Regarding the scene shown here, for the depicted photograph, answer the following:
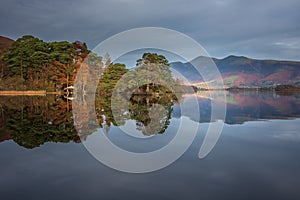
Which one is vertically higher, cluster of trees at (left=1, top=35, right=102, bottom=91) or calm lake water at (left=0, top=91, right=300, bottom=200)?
cluster of trees at (left=1, top=35, right=102, bottom=91)

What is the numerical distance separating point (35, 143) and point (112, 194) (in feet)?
12.9

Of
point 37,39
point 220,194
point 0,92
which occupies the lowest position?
point 220,194

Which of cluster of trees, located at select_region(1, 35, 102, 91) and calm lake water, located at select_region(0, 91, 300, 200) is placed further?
cluster of trees, located at select_region(1, 35, 102, 91)

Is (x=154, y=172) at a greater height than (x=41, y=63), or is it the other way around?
(x=41, y=63)

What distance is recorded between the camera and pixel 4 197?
3.41 metres

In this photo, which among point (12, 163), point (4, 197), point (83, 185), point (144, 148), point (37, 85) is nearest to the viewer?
point (4, 197)

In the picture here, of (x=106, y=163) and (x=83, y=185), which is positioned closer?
(x=83, y=185)

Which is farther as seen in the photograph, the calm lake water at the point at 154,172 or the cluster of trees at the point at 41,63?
the cluster of trees at the point at 41,63

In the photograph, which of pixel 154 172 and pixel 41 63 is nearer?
pixel 154 172

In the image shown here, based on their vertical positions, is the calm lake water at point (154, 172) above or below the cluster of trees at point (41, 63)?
below

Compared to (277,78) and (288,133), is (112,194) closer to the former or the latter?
(288,133)

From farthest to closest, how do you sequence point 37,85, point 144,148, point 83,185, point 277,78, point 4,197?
point 277,78 < point 37,85 < point 144,148 < point 83,185 < point 4,197

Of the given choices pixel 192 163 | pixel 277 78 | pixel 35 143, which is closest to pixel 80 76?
pixel 35 143

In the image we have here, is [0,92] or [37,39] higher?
[37,39]
